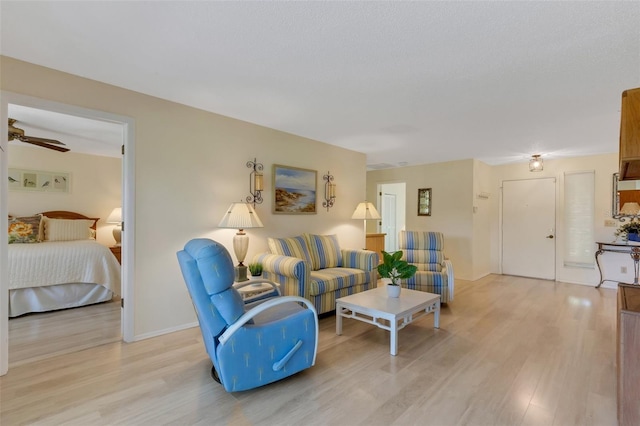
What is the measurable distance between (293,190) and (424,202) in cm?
323

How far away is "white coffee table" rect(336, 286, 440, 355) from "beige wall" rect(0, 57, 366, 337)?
1422 mm

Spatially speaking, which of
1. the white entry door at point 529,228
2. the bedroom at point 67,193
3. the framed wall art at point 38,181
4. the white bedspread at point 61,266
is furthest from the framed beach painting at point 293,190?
the white entry door at point 529,228

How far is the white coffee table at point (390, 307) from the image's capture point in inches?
102

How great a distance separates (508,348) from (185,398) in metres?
2.66

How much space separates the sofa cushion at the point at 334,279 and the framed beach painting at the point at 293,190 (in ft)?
3.06

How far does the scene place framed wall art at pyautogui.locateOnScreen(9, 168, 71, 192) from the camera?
15.4ft

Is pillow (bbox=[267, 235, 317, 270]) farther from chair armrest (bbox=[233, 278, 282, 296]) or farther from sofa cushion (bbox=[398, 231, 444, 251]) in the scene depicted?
sofa cushion (bbox=[398, 231, 444, 251])

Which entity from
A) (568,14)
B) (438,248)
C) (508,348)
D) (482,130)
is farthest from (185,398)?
(482,130)

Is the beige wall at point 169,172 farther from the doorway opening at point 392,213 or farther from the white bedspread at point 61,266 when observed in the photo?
the doorway opening at point 392,213

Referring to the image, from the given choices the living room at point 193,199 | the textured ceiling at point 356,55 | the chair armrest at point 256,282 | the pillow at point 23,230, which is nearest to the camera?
the textured ceiling at point 356,55

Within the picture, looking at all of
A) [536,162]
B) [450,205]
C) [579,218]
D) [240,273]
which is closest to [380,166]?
[450,205]

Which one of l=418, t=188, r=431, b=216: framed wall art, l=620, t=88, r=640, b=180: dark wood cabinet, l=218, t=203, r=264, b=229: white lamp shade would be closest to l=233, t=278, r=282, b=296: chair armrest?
l=218, t=203, r=264, b=229: white lamp shade

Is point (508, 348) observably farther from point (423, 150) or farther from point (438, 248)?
point (423, 150)

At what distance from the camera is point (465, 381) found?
215 centimetres
